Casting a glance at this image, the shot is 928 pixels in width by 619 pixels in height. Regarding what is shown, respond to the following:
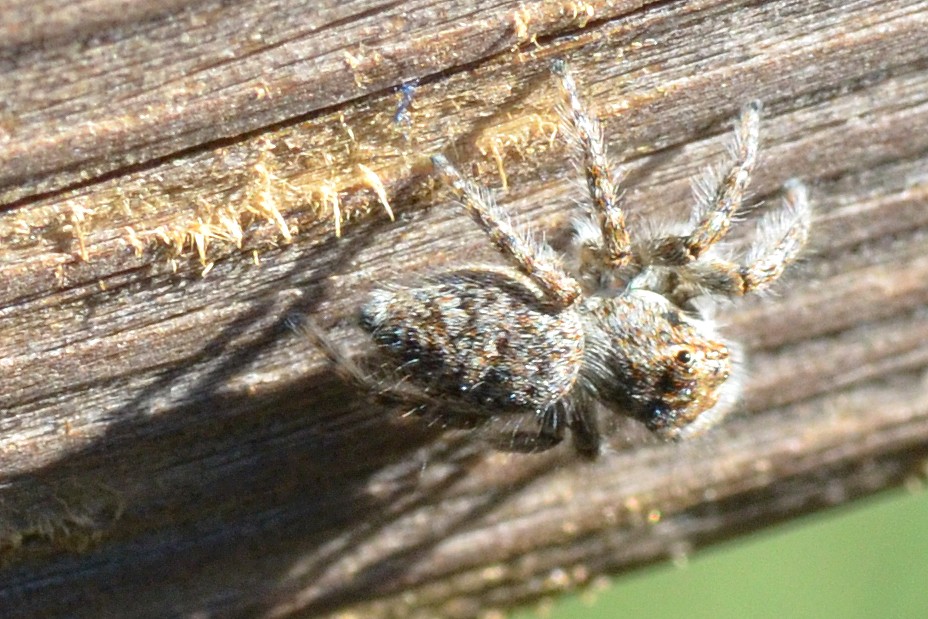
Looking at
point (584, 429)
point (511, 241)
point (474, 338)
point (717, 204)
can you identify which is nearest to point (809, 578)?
point (584, 429)

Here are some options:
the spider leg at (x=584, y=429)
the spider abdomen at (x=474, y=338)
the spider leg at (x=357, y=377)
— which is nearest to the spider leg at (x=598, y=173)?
the spider abdomen at (x=474, y=338)

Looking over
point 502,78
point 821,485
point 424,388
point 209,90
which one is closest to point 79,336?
point 209,90

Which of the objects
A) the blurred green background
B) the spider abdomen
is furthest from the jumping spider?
the blurred green background

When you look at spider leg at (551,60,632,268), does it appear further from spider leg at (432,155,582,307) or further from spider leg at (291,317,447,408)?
spider leg at (291,317,447,408)

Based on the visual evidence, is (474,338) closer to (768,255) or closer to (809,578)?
(768,255)

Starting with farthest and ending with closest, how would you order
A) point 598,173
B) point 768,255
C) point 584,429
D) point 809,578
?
point 809,578
point 584,429
point 768,255
point 598,173

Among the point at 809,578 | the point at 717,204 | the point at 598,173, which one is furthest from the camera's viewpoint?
the point at 809,578

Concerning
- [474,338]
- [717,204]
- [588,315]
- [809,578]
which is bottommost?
[809,578]
